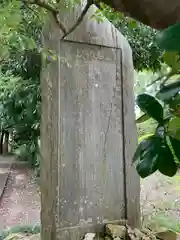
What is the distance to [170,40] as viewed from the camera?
344 millimetres

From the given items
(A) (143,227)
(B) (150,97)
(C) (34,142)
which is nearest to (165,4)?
(B) (150,97)

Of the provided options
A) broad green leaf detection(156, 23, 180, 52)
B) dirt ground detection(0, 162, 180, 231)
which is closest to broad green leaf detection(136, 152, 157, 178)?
broad green leaf detection(156, 23, 180, 52)

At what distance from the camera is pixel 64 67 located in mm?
1947

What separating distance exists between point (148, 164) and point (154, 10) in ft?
0.83

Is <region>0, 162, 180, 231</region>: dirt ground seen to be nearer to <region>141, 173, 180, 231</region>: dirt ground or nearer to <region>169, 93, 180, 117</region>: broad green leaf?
<region>141, 173, 180, 231</region>: dirt ground

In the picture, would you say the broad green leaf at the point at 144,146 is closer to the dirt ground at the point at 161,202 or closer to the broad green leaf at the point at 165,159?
the broad green leaf at the point at 165,159

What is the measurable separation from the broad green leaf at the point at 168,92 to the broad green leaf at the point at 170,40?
0.12 meters

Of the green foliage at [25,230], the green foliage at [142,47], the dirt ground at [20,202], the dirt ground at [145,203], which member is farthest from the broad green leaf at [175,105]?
Result: the green foliage at [142,47]

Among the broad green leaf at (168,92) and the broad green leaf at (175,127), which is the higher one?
the broad green leaf at (168,92)

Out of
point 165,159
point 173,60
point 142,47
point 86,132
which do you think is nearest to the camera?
point 165,159

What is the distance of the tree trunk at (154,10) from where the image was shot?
1.60 ft

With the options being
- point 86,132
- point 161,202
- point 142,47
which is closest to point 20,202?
point 161,202

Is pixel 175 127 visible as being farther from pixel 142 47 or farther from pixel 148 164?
pixel 142 47

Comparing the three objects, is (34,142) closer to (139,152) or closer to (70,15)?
(70,15)
